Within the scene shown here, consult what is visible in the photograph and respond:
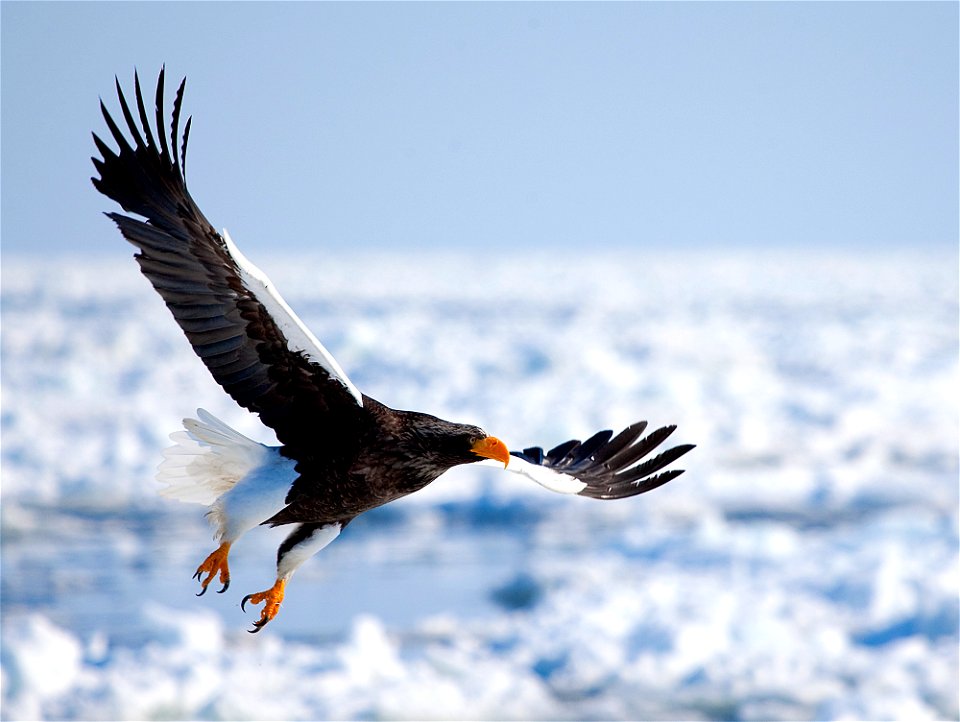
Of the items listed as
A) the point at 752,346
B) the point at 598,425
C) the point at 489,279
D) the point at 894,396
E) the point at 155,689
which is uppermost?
the point at 489,279

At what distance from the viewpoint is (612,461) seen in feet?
15.9

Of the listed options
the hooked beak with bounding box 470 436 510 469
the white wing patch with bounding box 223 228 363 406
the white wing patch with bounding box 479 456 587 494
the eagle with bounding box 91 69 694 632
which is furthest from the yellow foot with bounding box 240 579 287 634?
the white wing patch with bounding box 479 456 587 494

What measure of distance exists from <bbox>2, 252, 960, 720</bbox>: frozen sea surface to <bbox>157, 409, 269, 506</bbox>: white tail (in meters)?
2.83

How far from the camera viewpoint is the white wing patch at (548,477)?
427cm

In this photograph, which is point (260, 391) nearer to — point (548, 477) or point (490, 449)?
point (490, 449)

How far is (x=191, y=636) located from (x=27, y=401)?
788cm

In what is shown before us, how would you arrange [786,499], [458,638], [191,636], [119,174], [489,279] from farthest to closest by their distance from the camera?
[489,279], [786,499], [458,638], [191,636], [119,174]

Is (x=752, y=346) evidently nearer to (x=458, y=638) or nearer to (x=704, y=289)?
(x=458, y=638)

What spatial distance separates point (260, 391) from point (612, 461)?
1528 mm

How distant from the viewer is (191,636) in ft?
23.9

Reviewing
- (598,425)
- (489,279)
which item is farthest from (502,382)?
(489,279)

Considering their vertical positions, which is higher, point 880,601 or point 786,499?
point 786,499

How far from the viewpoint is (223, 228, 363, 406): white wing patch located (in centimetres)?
372

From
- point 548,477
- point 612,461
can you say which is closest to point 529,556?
point 612,461
